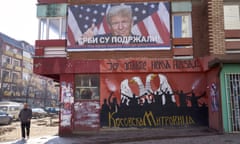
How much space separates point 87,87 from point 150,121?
3.73 meters

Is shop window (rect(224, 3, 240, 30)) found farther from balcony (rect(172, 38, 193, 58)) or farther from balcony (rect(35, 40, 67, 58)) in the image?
balcony (rect(35, 40, 67, 58))

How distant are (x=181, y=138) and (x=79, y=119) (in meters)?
5.35

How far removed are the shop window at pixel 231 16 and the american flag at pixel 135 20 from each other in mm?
2942

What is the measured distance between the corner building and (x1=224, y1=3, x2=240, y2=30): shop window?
0.05 m

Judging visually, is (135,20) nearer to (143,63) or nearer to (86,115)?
(143,63)

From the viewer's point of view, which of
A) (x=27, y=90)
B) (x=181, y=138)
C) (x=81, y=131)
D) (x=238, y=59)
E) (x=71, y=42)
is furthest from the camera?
(x=27, y=90)

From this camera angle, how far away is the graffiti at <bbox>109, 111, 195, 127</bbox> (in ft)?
42.0

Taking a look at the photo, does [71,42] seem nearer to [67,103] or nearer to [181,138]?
[67,103]

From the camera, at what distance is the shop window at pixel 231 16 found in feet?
42.1

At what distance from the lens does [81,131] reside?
42.1 ft

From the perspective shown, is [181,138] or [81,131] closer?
[181,138]

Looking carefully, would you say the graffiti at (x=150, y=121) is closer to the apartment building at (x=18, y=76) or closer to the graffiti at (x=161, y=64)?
the graffiti at (x=161, y=64)

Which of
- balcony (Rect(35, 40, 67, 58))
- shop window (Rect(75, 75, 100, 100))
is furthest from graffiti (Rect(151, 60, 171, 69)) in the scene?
balcony (Rect(35, 40, 67, 58))


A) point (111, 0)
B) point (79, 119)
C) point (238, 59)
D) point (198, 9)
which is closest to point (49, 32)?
point (111, 0)
